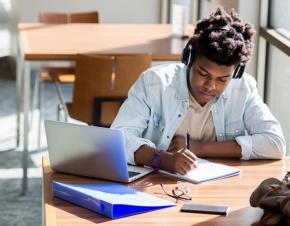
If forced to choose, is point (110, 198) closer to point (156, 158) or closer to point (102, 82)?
point (156, 158)

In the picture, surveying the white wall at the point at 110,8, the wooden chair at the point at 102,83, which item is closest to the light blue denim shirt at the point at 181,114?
the wooden chair at the point at 102,83

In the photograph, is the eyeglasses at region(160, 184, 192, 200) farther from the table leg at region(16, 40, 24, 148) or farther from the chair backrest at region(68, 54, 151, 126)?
the table leg at region(16, 40, 24, 148)

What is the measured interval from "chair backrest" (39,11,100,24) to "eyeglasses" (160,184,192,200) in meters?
3.19

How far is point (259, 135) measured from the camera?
2.63 m

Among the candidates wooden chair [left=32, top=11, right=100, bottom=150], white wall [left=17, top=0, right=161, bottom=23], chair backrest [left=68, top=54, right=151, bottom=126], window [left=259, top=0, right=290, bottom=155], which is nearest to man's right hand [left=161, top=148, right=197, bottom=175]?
chair backrest [left=68, top=54, right=151, bottom=126]

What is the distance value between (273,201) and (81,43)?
2591 millimetres

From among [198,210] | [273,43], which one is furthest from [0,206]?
[198,210]

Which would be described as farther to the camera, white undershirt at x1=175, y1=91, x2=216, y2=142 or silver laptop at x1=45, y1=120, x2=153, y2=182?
white undershirt at x1=175, y1=91, x2=216, y2=142

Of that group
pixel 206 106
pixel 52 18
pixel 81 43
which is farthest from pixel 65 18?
pixel 206 106

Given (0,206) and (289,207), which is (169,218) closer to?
(289,207)

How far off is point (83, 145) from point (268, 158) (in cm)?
71

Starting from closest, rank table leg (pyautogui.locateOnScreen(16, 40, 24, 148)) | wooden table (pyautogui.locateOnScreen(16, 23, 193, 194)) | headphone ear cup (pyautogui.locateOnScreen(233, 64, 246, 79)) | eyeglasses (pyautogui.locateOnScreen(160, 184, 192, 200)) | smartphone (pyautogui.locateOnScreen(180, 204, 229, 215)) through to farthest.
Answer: smartphone (pyautogui.locateOnScreen(180, 204, 229, 215)) → eyeglasses (pyautogui.locateOnScreen(160, 184, 192, 200)) → headphone ear cup (pyautogui.locateOnScreen(233, 64, 246, 79)) → wooden table (pyautogui.locateOnScreen(16, 23, 193, 194)) → table leg (pyautogui.locateOnScreen(16, 40, 24, 148))

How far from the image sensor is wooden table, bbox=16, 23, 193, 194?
4078 mm

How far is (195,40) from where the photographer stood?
2521mm
